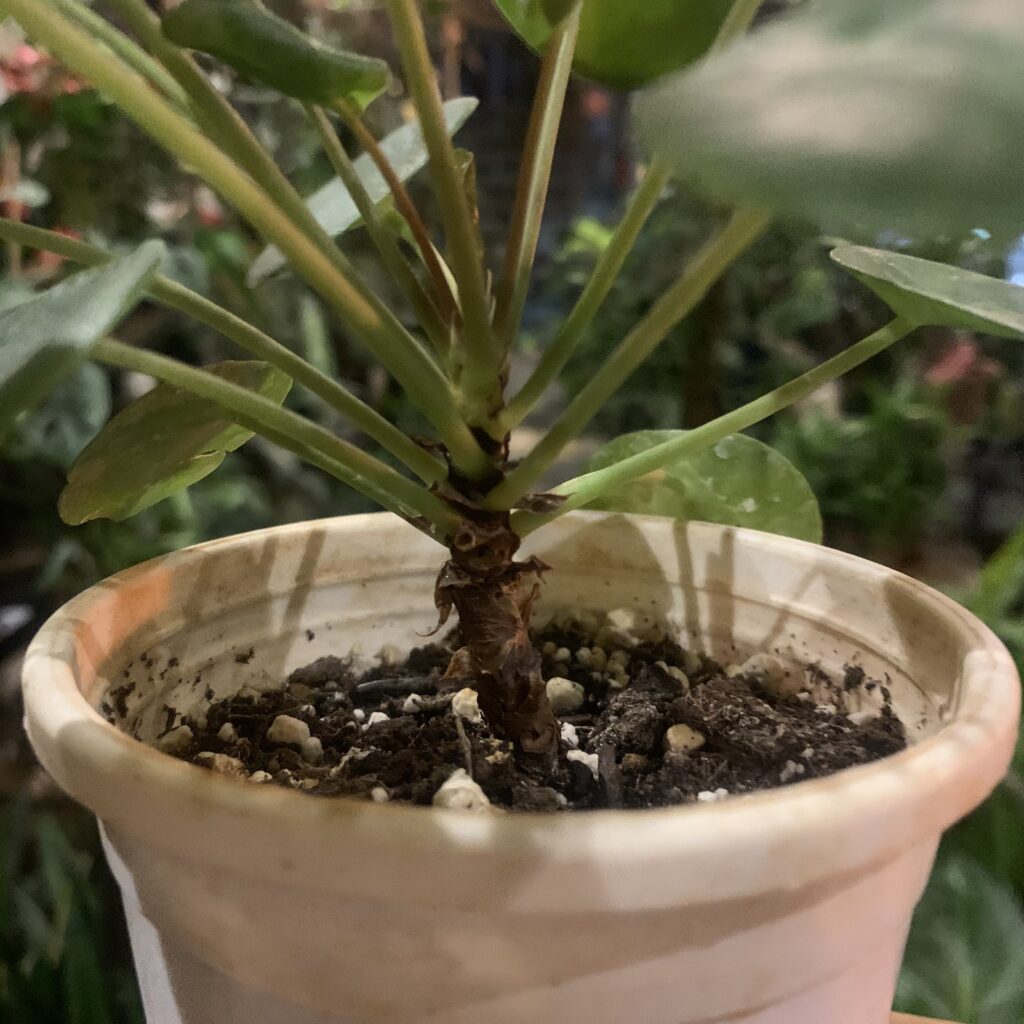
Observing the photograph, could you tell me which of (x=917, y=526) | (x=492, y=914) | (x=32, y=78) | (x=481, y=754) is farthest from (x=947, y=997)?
(x=32, y=78)

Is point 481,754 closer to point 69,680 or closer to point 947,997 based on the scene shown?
point 69,680

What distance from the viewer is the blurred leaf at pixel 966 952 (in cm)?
72

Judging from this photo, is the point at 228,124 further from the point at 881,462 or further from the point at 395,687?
the point at 881,462

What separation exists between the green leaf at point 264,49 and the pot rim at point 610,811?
0.20 m

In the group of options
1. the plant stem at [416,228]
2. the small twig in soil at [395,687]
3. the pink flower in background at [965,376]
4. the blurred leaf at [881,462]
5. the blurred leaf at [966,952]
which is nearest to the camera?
the plant stem at [416,228]

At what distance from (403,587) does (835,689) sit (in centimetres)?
25

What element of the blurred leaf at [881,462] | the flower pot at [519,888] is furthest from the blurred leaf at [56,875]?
the blurred leaf at [881,462]

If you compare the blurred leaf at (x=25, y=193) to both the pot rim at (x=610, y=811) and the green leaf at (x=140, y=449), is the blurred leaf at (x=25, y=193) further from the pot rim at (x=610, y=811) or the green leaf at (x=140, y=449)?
the pot rim at (x=610, y=811)

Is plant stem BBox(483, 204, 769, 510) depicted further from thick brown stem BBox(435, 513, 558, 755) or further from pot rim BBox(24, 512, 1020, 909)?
pot rim BBox(24, 512, 1020, 909)

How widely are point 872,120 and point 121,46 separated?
1.09ft

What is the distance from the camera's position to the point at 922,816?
28 centimetres

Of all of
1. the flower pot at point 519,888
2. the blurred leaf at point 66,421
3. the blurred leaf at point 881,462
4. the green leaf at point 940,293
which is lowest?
the blurred leaf at point 881,462

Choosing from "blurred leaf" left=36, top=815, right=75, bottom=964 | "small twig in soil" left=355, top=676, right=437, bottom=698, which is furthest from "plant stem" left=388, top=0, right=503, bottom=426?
"blurred leaf" left=36, top=815, right=75, bottom=964

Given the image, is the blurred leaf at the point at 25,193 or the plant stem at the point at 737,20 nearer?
the plant stem at the point at 737,20
